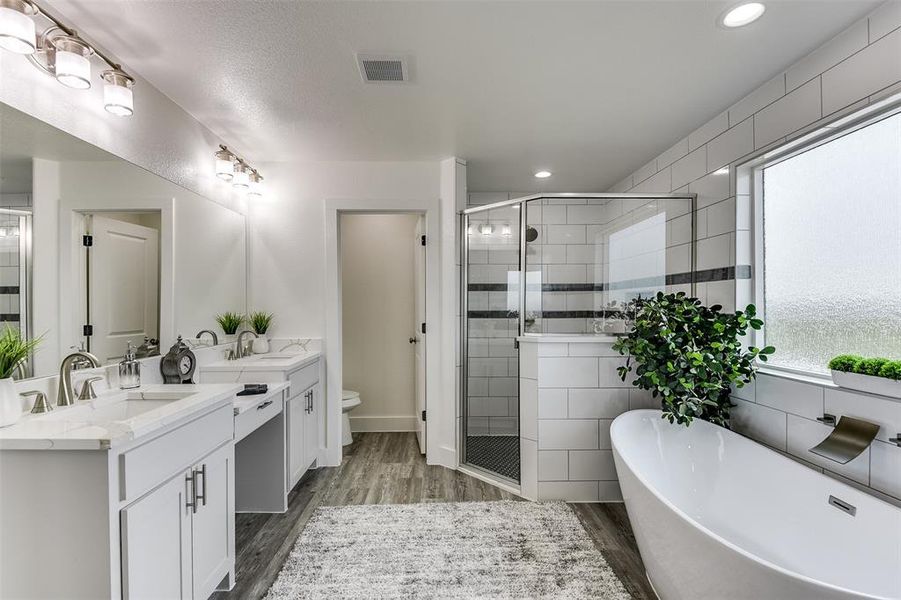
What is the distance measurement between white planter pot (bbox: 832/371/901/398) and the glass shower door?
1588 millimetres

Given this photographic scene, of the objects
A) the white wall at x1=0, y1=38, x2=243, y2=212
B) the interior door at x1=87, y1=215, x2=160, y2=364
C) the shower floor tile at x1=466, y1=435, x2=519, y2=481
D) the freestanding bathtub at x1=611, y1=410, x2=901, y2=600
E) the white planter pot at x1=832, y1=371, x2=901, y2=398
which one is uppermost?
the white wall at x1=0, y1=38, x2=243, y2=212

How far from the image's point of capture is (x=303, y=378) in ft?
9.02

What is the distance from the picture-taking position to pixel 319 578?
182 centimetres

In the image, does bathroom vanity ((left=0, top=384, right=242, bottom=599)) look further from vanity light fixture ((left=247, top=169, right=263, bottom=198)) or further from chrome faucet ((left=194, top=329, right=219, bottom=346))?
vanity light fixture ((left=247, top=169, right=263, bottom=198))

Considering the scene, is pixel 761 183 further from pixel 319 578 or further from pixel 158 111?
pixel 158 111

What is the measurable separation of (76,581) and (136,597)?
0.17 meters

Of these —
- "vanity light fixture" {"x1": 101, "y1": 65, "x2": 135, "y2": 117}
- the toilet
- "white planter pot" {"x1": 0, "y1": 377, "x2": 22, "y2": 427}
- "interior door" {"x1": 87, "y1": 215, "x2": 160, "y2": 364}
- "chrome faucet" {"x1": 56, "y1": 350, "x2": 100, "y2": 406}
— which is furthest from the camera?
the toilet

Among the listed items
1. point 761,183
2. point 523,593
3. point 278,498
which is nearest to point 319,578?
point 278,498

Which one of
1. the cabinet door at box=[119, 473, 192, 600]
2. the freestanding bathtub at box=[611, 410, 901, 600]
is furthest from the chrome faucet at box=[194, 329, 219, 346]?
the freestanding bathtub at box=[611, 410, 901, 600]

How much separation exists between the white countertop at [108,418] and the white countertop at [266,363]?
0.58m

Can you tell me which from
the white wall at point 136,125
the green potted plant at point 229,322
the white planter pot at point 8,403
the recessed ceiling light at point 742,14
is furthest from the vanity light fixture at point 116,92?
the recessed ceiling light at point 742,14

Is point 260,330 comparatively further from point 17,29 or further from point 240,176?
point 17,29

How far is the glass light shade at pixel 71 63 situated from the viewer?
4.72 ft

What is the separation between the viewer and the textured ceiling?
1559 mm
